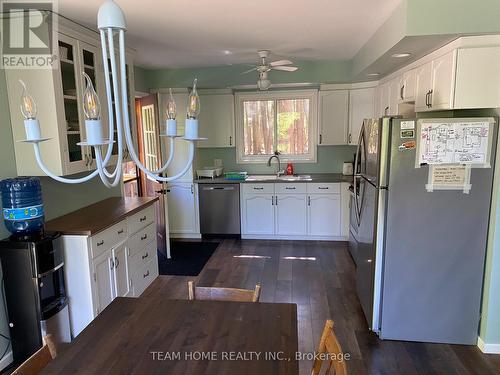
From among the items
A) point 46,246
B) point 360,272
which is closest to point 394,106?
point 360,272

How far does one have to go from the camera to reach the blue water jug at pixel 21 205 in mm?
2217

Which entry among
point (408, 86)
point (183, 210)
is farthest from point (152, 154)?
point (408, 86)

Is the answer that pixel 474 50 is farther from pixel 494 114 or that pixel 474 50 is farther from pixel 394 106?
pixel 394 106

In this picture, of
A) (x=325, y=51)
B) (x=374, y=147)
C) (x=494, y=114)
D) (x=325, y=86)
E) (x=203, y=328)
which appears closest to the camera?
(x=203, y=328)

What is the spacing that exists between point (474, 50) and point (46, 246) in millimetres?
3092

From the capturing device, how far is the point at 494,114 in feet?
7.97

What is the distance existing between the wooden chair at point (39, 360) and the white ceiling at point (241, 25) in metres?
2.05

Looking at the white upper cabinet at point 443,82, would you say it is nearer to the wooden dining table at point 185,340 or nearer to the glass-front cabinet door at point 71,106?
the wooden dining table at point 185,340

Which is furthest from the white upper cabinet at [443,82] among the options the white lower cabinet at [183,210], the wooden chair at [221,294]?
the white lower cabinet at [183,210]

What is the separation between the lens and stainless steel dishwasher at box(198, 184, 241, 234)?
4.98 metres

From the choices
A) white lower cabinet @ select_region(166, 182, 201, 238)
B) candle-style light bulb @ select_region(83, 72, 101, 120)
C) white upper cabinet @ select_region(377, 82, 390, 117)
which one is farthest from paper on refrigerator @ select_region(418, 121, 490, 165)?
white lower cabinet @ select_region(166, 182, 201, 238)

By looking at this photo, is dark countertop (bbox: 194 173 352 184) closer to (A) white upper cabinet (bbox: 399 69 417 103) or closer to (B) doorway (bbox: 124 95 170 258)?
(B) doorway (bbox: 124 95 170 258)

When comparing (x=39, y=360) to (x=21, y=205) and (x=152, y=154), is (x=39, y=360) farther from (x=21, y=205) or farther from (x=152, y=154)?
(x=152, y=154)

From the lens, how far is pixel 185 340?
4.60 ft
